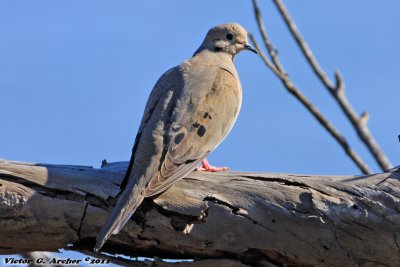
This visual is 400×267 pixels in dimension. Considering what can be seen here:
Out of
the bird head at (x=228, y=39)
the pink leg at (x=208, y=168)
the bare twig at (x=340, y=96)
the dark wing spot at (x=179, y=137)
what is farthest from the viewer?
the bird head at (x=228, y=39)

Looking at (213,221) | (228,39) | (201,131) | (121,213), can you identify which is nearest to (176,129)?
(201,131)

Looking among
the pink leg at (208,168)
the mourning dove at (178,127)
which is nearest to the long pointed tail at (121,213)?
the mourning dove at (178,127)

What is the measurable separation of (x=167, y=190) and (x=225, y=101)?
131 centimetres

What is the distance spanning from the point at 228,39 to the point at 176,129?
2228 mm

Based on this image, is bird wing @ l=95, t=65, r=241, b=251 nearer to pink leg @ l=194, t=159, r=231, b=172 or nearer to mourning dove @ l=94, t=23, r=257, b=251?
mourning dove @ l=94, t=23, r=257, b=251

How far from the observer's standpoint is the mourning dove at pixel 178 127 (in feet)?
15.3

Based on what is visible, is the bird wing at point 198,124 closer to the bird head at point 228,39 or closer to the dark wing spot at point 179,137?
the dark wing spot at point 179,137

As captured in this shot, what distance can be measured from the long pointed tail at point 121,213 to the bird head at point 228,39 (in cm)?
292

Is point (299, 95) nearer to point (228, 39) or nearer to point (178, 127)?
point (178, 127)

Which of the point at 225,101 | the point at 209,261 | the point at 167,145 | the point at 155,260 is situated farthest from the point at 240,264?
the point at 225,101

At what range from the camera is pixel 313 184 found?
4816 mm

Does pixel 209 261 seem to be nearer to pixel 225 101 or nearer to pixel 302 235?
pixel 302 235

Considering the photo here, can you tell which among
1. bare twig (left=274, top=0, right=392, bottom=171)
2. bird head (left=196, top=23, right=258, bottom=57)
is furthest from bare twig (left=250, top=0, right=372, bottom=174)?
bird head (left=196, top=23, right=258, bottom=57)

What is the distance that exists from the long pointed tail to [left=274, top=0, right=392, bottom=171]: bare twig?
1.15 m
